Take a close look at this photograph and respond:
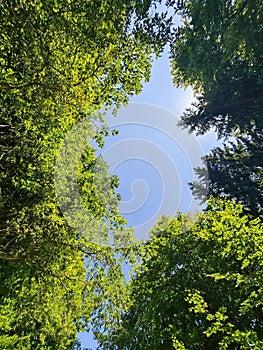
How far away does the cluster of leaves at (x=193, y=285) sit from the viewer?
8555mm

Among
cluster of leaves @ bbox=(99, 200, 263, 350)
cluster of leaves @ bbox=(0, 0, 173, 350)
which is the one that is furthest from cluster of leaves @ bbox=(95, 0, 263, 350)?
cluster of leaves @ bbox=(0, 0, 173, 350)

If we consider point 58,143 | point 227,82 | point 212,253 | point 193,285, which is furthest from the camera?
point 227,82

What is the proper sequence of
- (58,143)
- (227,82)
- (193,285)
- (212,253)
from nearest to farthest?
(58,143) < (193,285) < (212,253) < (227,82)

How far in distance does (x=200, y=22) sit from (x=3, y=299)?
1169 cm

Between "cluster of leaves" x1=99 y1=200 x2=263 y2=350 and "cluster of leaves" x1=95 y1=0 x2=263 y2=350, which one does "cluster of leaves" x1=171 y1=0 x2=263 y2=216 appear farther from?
"cluster of leaves" x1=99 y1=200 x2=263 y2=350

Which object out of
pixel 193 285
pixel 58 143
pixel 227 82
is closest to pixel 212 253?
pixel 193 285

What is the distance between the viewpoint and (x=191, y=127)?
58.6ft

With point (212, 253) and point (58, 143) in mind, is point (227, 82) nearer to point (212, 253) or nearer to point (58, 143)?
point (212, 253)

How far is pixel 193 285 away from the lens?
9.85 meters

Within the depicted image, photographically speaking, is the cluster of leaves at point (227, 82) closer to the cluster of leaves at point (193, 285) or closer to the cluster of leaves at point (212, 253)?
the cluster of leaves at point (212, 253)

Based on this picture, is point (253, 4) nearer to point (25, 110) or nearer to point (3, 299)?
point (25, 110)

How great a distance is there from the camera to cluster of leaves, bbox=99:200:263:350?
8.55m

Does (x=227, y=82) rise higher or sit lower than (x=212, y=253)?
higher

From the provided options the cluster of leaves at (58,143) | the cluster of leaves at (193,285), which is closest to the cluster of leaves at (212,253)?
the cluster of leaves at (193,285)
